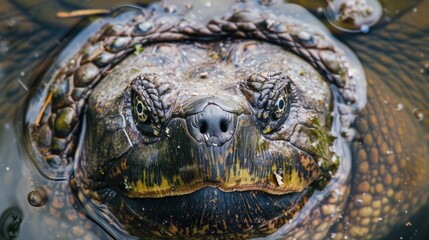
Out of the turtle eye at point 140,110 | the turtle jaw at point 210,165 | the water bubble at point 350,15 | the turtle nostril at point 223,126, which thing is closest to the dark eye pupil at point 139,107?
the turtle eye at point 140,110

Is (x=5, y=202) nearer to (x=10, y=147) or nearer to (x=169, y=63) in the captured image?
(x=10, y=147)

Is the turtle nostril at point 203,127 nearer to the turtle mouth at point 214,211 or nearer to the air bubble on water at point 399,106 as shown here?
the turtle mouth at point 214,211

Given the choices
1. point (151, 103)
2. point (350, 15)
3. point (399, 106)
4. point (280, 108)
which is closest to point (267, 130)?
point (280, 108)

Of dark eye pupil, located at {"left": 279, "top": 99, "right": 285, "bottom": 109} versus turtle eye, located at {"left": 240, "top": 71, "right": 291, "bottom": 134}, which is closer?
turtle eye, located at {"left": 240, "top": 71, "right": 291, "bottom": 134}

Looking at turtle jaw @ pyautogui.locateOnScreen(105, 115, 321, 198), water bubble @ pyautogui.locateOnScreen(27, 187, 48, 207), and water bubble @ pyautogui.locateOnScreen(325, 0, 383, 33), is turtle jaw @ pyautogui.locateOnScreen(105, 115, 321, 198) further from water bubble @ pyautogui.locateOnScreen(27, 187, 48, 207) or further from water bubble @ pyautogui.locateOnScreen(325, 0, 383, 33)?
water bubble @ pyautogui.locateOnScreen(325, 0, 383, 33)

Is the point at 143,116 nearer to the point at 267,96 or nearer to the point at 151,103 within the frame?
the point at 151,103

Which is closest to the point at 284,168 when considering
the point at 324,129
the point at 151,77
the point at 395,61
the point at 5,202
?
the point at 324,129

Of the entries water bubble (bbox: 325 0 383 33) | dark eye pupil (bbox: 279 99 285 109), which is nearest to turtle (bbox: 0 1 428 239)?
dark eye pupil (bbox: 279 99 285 109)
